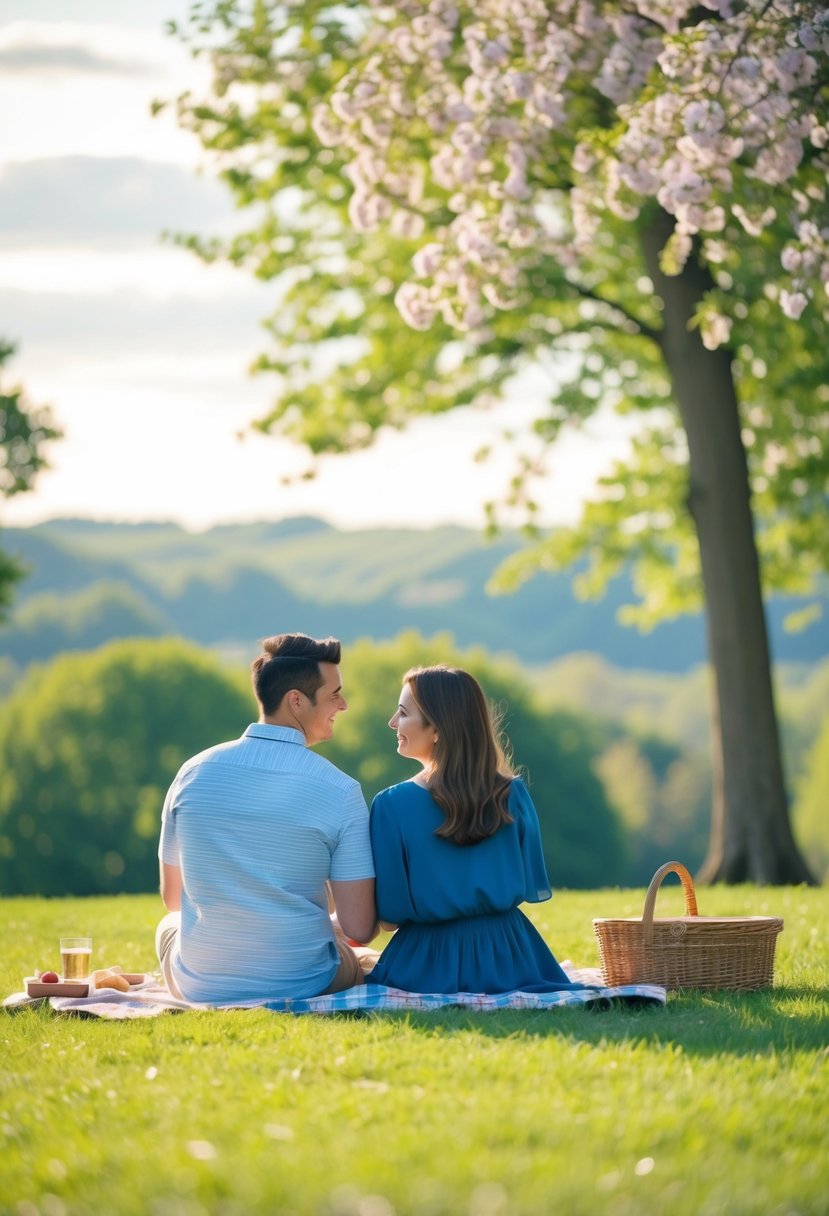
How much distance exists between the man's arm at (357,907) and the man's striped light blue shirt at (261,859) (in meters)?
0.05

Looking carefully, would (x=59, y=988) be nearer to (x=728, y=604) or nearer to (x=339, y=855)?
(x=339, y=855)

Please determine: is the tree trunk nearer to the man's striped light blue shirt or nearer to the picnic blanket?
the picnic blanket

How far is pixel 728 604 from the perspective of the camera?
15.4 metres

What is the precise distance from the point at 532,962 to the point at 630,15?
744cm

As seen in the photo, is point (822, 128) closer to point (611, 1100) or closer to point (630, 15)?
point (630, 15)

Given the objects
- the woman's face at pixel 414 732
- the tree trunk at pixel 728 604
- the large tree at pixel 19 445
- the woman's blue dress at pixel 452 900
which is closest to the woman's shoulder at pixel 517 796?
the woman's blue dress at pixel 452 900

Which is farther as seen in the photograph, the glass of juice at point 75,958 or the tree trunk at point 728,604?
the tree trunk at point 728,604

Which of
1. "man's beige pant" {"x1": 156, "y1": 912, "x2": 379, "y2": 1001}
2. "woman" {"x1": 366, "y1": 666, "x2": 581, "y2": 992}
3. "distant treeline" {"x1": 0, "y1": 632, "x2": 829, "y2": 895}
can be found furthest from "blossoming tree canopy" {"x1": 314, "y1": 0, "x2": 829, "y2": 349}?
"distant treeline" {"x1": 0, "y1": 632, "x2": 829, "y2": 895}

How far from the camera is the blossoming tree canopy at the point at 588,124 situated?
943 centimetres

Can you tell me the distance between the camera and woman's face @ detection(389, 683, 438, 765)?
6.94 m

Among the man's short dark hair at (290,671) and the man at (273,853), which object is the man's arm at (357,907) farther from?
the man's short dark hair at (290,671)

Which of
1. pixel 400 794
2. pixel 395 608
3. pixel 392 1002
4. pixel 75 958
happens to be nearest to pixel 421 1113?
pixel 392 1002

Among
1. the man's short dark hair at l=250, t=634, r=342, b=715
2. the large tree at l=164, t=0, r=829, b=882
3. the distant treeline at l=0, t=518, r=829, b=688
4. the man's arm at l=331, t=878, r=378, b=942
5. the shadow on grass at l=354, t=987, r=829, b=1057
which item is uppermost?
the distant treeline at l=0, t=518, r=829, b=688

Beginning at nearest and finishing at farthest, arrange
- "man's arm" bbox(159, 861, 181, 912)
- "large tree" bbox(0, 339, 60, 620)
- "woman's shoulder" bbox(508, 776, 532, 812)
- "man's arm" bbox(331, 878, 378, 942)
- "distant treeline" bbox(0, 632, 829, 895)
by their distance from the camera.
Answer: "man's arm" bbox(331, 878, 378, 942), "woman's shoulder" bbox(508, 776, 532, 812), "man's arm" bbox(159, 861, 181, 912), "large tree" bbox(0, 339, 60, 620), "distant treeline" bbox(0, 632, 829, 895)
